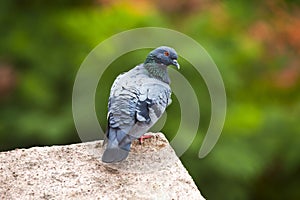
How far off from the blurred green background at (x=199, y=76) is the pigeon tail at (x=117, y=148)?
218 cm

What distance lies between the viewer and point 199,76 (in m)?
5.36

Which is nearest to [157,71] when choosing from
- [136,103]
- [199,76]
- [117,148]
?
[136,103]

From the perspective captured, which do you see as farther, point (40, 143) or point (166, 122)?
point (40, 143)

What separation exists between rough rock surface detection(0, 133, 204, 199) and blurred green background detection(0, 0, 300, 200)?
184cm

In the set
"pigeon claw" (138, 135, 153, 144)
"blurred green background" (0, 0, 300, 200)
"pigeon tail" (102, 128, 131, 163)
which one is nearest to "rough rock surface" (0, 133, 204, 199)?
"pigeon claw" (138, 135, 153, 144)

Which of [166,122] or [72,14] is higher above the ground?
[72,14]

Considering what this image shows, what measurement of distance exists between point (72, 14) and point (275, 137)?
2.01m

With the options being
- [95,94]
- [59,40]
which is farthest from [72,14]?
[95,94]

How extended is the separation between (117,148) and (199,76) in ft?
8.47

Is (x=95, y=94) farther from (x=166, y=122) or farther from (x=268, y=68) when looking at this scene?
(x=268, y=68)

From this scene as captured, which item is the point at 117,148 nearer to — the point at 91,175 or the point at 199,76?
the point at 91,175

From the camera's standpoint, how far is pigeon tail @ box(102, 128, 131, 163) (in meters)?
2.86

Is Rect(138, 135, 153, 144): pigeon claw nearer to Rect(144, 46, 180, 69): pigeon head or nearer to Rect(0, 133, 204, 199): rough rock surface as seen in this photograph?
Rect(0, 133, 204, 199): rough rock surface

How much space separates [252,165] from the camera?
5473mm
